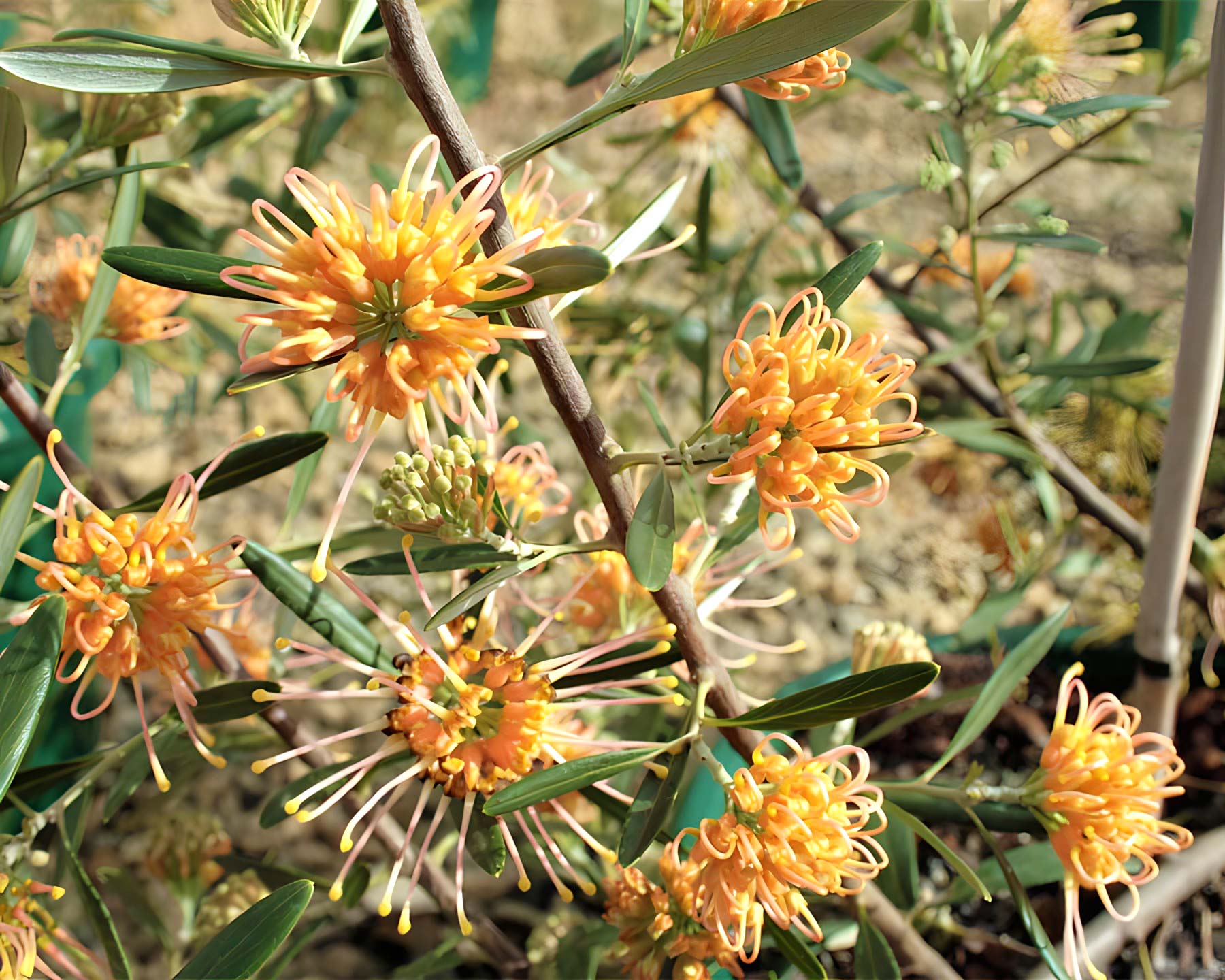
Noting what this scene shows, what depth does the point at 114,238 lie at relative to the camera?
505 mm

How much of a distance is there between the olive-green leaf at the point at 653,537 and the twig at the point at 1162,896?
464mm

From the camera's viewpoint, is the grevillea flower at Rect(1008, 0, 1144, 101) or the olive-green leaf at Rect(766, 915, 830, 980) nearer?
the olive-green leaf at Rect(766, 915, 830, 980)

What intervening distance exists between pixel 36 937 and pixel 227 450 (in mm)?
260

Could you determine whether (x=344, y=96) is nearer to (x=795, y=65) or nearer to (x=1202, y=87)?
(x=795, y=65)

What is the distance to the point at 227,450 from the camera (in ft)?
1.45

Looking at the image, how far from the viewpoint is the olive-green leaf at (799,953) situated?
17.1 inches

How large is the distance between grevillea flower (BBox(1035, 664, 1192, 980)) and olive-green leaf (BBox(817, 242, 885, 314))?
9.0 inches

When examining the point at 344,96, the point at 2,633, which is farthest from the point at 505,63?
the point at 2,633

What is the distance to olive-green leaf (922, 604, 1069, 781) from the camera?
527 millimetres

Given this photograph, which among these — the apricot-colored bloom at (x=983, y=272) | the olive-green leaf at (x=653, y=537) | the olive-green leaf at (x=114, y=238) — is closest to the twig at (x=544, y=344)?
the olive-green leaf at (x=653, y=537)

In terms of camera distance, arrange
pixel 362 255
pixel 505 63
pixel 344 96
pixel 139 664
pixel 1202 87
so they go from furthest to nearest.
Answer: pixel 505 63
pixel 1202 87
pixel 344 96
pixel 139 664
pixel 362 255

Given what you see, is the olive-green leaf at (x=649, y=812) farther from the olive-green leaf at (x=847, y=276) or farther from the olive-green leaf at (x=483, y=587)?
the olive-green leaf at (x=847, y=276)

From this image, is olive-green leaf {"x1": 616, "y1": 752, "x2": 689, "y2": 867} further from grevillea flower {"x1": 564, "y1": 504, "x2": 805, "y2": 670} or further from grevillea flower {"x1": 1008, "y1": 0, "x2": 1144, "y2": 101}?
grevillea flower {"x1": 1008, "y1": 0, "x2": 1144, "y2": 101}

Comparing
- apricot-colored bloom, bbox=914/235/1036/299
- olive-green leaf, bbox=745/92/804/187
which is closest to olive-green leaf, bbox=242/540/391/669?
olive-green leaf, bbox=745/92/804/187
